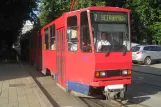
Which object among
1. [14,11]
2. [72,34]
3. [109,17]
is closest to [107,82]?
[109,17]

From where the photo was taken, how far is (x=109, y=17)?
1093cm

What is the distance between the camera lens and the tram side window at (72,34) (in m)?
11.5

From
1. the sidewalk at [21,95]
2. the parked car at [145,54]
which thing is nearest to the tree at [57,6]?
the parked car at [145,54]

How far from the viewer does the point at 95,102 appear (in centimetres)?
1128

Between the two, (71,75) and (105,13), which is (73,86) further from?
(105,13)

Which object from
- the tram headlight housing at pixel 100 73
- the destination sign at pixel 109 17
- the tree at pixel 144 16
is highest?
the tree at pixel 144 16

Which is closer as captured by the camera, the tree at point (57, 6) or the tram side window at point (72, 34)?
the tram side window at point (72, 34)

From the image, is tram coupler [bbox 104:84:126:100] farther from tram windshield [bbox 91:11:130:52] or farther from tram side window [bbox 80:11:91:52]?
tram side window [bbox 80:11:91:52]

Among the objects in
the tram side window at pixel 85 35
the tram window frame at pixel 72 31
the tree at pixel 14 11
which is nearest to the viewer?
the tram side window at pixel 85 35

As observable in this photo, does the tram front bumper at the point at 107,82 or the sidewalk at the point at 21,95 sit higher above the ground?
the tram front bumper at the point at 107,82

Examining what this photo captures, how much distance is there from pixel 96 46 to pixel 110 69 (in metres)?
0.82

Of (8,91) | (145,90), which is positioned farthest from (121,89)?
(8,91)

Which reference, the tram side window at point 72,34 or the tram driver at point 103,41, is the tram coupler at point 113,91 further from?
the tram side window at point 72,34

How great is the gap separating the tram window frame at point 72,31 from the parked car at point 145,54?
1834 centimetres
